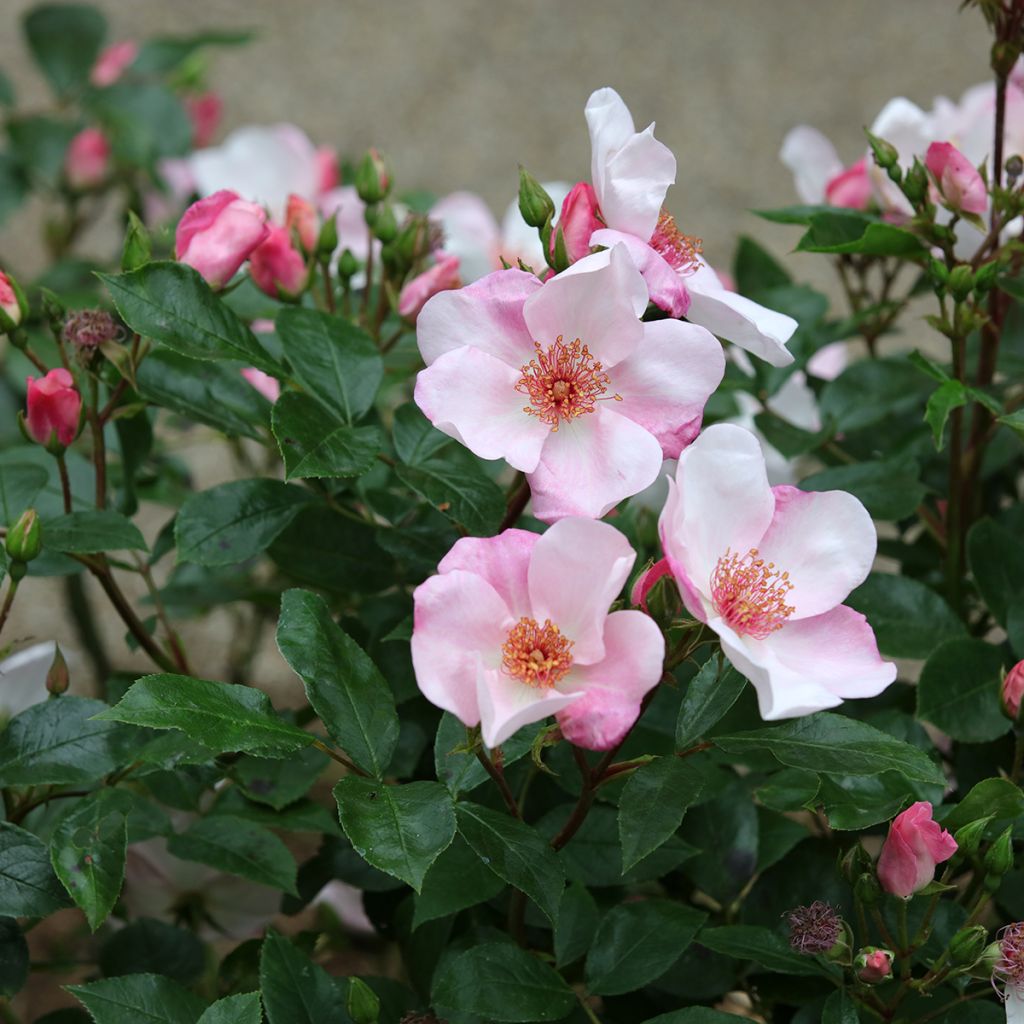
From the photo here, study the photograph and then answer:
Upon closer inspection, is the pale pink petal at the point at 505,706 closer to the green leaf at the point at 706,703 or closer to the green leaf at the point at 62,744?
the green leaf at the point at 706,703

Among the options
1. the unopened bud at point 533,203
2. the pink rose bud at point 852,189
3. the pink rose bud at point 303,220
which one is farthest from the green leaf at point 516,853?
the pink rose bud at point 852,189

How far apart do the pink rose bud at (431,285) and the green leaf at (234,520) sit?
11 centimetres

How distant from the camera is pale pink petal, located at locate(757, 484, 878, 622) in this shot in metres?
0.48

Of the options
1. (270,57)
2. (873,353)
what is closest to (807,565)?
(873,353)

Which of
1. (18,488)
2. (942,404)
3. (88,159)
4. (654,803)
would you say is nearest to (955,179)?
(942,404)

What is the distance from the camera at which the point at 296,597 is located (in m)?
0.50

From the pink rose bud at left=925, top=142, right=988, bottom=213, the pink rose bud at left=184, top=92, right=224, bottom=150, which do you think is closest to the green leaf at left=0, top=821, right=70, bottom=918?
the pink rose bud at left=925, top=142, right=988, bottom=213

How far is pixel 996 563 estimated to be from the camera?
2.12 ft

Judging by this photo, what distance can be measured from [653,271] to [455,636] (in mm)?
149

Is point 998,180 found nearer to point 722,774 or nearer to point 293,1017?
point 722,774

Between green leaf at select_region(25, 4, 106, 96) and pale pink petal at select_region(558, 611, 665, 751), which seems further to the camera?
green leaf at select_region(25, 4, 106, 96)

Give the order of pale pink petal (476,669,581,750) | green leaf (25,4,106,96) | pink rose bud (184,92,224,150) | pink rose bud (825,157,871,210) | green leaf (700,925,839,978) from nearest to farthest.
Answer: pale pink petal (476,669,581,750), green leaf (700,925,839,978), pink rose bud (825,157,871,210), green leaf (25,4,106,96), pink rose bud (184,92,224,150)

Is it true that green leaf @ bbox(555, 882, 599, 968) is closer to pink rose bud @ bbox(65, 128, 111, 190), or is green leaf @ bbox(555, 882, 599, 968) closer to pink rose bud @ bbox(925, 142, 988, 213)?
pink rose bud @ bbox(925, 142, 988, 213)

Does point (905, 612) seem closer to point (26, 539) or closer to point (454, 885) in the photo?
point (454, 885)
